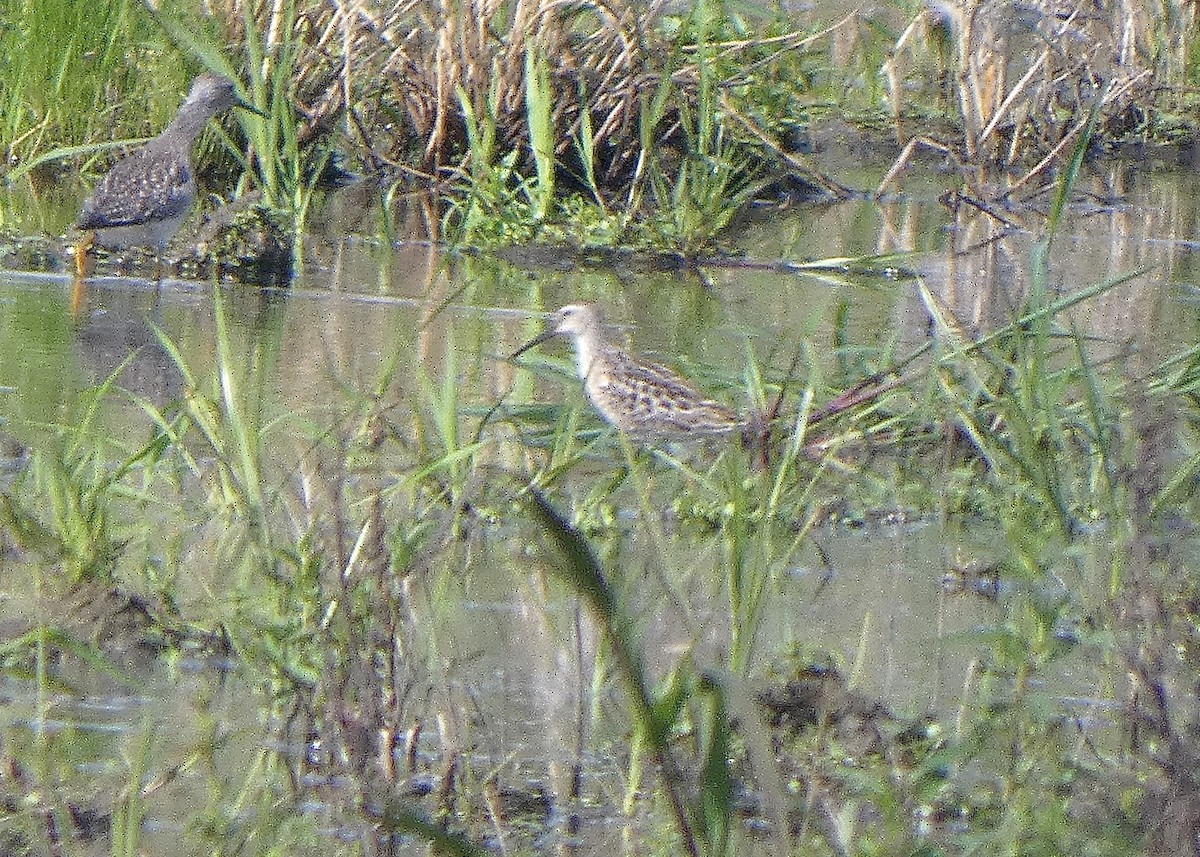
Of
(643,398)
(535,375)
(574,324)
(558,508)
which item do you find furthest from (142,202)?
(558,508)

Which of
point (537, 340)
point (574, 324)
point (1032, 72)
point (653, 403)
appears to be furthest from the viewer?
point (1032, 72)

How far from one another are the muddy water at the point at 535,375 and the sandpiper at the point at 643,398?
0.12 meters

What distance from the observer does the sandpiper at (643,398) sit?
5449 mm

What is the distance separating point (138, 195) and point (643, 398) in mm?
2776

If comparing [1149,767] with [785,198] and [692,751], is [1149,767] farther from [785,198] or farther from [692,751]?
[785,198]

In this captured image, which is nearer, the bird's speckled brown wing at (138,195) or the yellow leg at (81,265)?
the yellow leg at (81,265)

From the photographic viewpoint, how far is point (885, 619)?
420cm

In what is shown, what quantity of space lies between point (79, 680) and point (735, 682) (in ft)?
5.14

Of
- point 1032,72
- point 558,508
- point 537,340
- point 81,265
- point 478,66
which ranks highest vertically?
point 1032,72

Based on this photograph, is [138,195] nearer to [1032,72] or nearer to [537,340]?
[537,340]

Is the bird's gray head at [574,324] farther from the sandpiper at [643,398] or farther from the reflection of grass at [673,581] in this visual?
the reflection of grass at [673,581]

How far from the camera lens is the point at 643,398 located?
18.7ft

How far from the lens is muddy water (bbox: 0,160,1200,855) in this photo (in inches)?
136

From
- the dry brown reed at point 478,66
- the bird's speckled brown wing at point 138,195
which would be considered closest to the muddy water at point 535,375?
the bird's speckled brown wing at point 138,195
